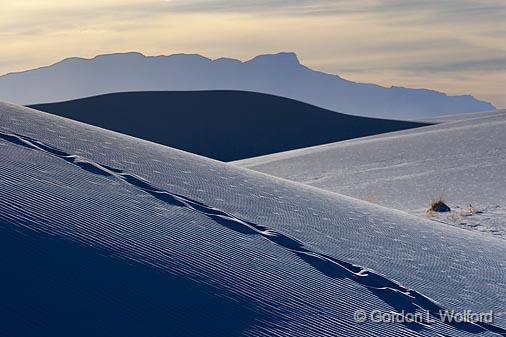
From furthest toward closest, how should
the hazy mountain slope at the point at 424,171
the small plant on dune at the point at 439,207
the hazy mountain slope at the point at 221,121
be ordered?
the hazy mountain slope at the point at 221,121 → the hazy mountain slope at the point at 424,171 → the small plant on dune at the point at 439,207

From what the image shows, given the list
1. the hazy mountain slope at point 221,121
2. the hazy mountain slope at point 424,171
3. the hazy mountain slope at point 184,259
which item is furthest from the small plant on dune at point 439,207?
the hazy mountain slope at point 221,121

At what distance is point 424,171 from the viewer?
21281 mm

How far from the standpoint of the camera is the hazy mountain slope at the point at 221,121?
4803 cm

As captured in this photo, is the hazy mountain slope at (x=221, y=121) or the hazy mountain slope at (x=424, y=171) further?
the hazy mountain slope at (x=221, y=121)

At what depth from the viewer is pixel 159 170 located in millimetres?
7832

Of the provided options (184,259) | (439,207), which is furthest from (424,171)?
(184,259)

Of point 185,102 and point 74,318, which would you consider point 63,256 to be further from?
point 185,102

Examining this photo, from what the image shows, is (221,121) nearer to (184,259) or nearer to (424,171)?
(424,171)

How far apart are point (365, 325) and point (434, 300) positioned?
1080mm

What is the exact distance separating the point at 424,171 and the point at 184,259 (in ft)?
54.3

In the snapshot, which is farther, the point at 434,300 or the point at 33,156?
the point at 33,156

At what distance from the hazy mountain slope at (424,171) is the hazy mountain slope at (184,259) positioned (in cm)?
586

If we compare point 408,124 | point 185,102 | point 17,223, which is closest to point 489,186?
point 17,223

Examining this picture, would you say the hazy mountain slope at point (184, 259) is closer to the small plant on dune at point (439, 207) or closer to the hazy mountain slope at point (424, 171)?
the hazy mountain slope at point (424, 171)
